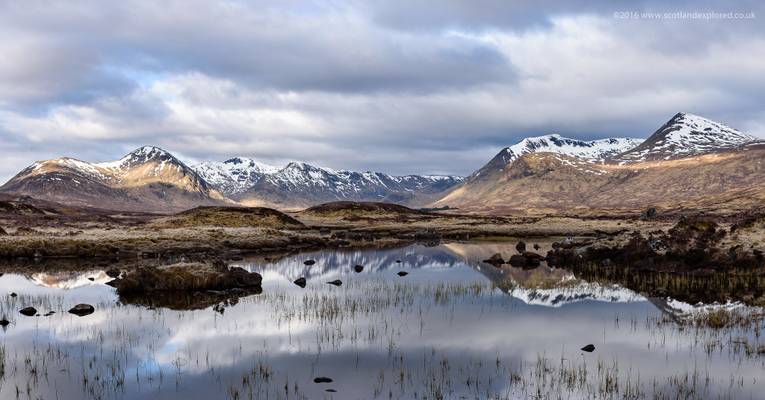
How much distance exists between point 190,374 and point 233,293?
1716cm

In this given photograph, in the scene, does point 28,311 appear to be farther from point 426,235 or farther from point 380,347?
point 426,235

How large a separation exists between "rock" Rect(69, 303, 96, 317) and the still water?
44cm

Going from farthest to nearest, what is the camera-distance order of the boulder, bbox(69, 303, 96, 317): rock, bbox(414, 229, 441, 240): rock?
bbox(414, 229, 441, 240): rock
the boulder
bbox(69, 303, 96, 317): rock

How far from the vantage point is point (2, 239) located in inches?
2645

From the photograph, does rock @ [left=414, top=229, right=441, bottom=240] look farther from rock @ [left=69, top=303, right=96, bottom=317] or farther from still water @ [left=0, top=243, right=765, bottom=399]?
rock @ [left=69, top=303, right=96, bottom=317]

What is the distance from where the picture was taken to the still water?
55.2 feet

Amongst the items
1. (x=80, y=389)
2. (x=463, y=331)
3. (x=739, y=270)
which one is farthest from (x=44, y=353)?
(x=739, y=270)

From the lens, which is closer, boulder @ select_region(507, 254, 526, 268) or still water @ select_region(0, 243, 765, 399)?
still water @ select_region(0, 243, 765, 399)

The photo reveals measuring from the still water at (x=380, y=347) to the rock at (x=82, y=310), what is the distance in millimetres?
438

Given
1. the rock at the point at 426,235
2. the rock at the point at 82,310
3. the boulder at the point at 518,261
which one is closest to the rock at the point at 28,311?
the rock at the point at 82,310

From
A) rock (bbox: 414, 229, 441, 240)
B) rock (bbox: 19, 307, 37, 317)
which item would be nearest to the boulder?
rock (bbox: 19, 307, 37, 317)

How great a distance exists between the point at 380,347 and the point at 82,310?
16.3 meters

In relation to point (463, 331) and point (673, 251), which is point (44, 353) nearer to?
point (463, 331)

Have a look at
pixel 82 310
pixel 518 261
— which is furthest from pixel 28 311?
pixel 518 261
